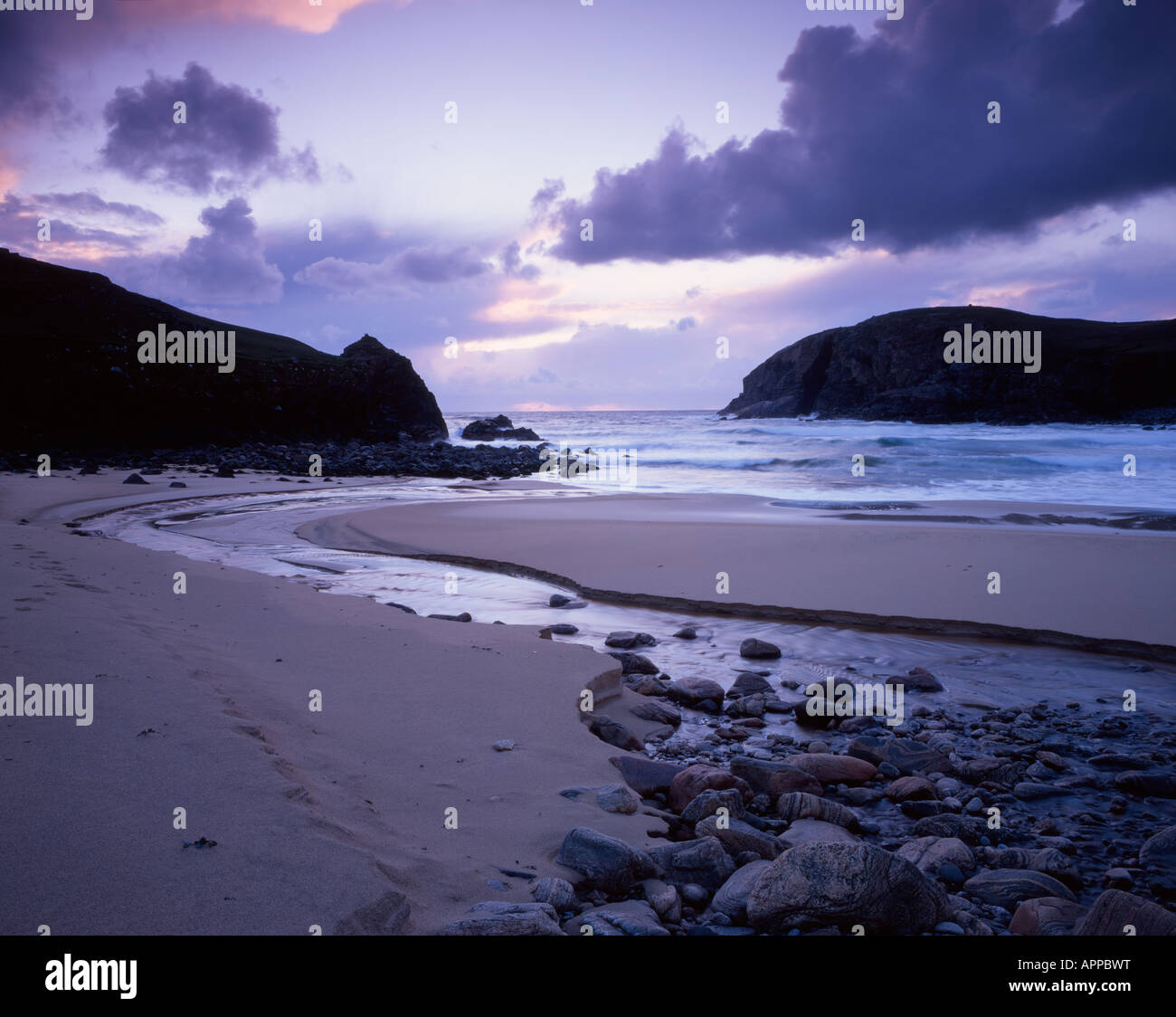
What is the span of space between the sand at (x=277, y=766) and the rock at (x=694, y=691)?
49 centimetres

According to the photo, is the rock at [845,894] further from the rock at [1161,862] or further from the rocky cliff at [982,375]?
the rocky cliff at [982,375]

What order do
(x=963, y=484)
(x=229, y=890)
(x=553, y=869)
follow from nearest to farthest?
(x=229, y=890) → (x=553, y=869) → (x=963, y=484)

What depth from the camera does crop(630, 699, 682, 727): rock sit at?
4.82 meters

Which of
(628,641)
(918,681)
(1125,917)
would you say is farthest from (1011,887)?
(628,641)

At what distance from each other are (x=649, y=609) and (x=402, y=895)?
19.7ft

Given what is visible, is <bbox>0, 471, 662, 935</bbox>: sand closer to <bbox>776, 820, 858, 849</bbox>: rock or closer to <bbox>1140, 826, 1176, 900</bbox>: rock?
<bbox>776, 820, 858, 849</bbox>: rock

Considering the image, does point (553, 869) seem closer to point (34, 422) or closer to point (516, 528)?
point (516, 528)

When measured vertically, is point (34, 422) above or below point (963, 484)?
above

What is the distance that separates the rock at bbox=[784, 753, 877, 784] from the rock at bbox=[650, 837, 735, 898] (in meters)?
1.21

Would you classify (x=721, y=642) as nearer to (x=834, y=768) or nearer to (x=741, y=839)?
(x=834, y=768)

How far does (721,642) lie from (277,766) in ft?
15.3

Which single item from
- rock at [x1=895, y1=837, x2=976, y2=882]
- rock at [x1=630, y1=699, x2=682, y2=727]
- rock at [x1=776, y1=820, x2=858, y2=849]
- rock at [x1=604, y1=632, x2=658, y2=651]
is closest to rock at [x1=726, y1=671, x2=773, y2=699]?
rock at [x1=630, y1=699, x2=682, y2=727]
